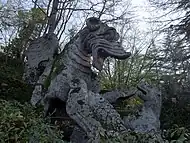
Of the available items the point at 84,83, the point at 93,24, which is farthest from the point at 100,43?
the point at 84,83

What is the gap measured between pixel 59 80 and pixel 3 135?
0.84 metres

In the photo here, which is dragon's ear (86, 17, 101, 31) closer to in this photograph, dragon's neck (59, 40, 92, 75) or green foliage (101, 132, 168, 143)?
dragon's neck (59, 40, 92, 75)

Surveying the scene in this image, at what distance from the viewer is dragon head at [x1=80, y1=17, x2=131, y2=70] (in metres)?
2.68

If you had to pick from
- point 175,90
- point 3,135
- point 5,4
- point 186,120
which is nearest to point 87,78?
point 3,135

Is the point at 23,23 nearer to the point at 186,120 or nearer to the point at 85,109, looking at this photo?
the point at 186,120

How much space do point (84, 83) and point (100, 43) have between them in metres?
0.36

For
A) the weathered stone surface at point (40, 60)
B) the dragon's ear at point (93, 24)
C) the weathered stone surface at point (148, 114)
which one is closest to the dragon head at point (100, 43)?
the dragon's ear at point (93, 24)

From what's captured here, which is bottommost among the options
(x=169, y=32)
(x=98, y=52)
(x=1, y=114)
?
(x=1, y=114)

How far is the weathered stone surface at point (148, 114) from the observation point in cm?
244

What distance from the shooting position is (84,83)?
8.37 ft

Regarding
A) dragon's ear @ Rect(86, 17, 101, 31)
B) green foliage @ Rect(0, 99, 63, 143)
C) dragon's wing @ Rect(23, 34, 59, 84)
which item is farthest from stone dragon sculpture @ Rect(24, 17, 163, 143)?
green foliage @ Rect(0, 99, 63, 143)

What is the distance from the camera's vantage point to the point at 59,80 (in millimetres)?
2619

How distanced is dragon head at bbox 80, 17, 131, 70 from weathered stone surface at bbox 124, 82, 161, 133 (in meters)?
0.32

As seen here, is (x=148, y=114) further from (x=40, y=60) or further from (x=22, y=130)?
(x=40, y=60)
